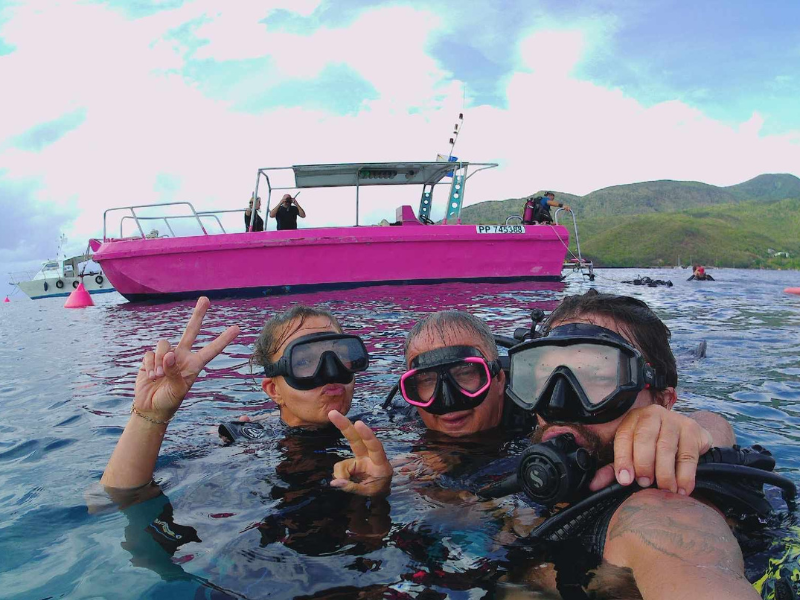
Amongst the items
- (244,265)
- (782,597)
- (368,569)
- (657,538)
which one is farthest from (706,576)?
(244,265)

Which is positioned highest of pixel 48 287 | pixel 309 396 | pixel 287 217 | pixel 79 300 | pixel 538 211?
pixel 538 211

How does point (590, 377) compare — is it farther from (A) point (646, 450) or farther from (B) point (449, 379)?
(B) point (449, 379)

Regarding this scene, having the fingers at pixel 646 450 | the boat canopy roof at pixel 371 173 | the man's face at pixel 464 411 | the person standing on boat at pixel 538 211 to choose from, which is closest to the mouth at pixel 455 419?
the man's face at pixel 464 411

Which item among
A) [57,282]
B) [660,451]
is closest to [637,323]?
[660,451]

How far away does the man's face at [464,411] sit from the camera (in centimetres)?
264

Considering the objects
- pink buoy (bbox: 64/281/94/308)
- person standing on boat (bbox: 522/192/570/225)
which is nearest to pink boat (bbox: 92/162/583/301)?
person standing on boat (bbox: 522/192/570/225)

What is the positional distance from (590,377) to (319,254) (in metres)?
11.8

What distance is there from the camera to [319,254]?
13.1 meters

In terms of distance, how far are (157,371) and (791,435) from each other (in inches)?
136

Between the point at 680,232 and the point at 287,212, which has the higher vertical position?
the point at 680,232

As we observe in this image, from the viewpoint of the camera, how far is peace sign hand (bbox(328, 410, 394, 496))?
193cm

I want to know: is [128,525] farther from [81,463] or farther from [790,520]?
[790,520]

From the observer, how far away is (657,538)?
4.10 feet

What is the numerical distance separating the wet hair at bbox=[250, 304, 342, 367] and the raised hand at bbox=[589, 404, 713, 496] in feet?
6.22
